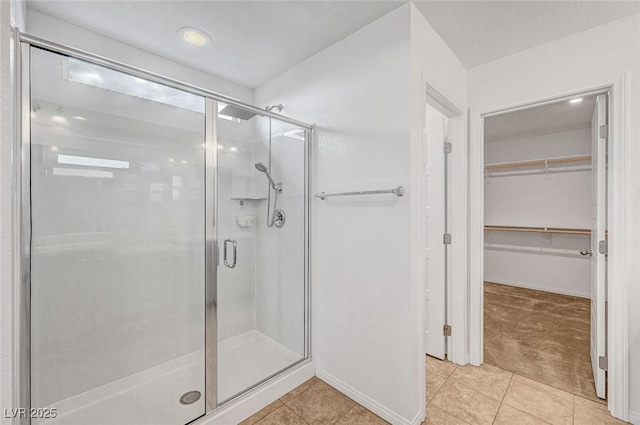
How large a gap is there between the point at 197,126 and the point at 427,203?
6.42 ft

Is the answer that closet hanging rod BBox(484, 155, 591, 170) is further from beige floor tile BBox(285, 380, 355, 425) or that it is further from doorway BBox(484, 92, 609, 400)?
beige floor tile BBox(285, 380, 355, 425)

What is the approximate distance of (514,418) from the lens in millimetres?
1770

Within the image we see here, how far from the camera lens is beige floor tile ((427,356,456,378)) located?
2255 mm

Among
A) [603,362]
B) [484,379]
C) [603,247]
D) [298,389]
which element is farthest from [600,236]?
[298,389]

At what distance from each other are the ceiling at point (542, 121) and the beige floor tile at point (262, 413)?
3.43 metres

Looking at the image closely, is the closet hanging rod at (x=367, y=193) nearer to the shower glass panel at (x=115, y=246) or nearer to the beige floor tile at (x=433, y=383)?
the shower glass panel at (x=115, y=246)

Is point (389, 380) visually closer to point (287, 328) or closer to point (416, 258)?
point (416, 258)

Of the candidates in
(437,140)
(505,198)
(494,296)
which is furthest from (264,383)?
(505,198)

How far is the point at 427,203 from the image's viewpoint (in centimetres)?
255

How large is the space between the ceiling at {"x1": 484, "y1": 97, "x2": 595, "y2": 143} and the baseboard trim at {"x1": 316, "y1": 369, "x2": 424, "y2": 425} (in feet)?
9.97

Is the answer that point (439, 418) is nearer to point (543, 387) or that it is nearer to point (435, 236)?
point (543, 387)

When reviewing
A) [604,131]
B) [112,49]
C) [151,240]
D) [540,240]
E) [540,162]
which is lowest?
[540,240]

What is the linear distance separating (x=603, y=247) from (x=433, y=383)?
4.85 ft

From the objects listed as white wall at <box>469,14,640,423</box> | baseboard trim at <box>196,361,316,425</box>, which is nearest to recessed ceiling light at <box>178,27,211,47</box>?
white wall at <box>469,14,640,423</box>
